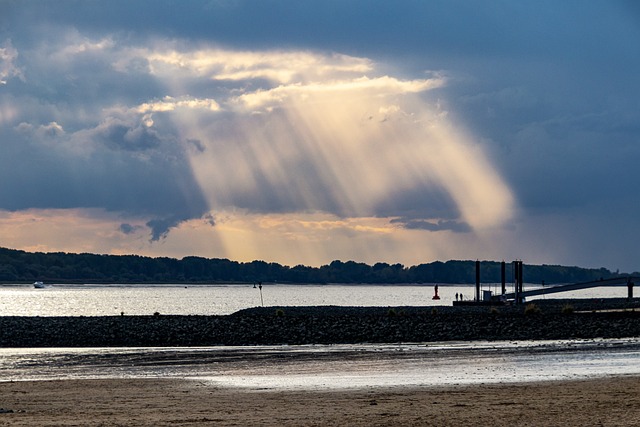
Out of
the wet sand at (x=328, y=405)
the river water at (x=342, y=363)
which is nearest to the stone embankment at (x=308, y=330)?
the river water at (x=342, y=363)

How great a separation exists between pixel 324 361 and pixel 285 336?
16.9 meters

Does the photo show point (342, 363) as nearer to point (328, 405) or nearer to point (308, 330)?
point (328, 405)

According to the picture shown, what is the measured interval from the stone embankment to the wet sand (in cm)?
2347

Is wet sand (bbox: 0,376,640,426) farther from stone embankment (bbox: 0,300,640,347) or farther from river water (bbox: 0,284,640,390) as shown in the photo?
stone embankment (bbox: 0,300,640,347)

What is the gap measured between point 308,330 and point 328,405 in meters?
33.3

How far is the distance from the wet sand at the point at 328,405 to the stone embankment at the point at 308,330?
77.0ft

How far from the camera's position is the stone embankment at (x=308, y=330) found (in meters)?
50.8

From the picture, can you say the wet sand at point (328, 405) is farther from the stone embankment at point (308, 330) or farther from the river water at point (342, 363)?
the stone embankment at point (308, 330)

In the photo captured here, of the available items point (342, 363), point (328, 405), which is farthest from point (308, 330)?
point (328, 405)

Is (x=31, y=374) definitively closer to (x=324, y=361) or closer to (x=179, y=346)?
(x=324, y=361)

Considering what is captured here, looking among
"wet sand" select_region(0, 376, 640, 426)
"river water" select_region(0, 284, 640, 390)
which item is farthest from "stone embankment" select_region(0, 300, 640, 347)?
"wet sand" select_region(0, 376, 640, 426)

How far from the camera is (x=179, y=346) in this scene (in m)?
48.9

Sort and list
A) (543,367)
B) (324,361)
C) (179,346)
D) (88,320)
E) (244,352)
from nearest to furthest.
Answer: (543,367) → (324,361) → (244,352) → (179,346) → (88,320)

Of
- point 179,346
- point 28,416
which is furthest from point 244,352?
point 28,416
